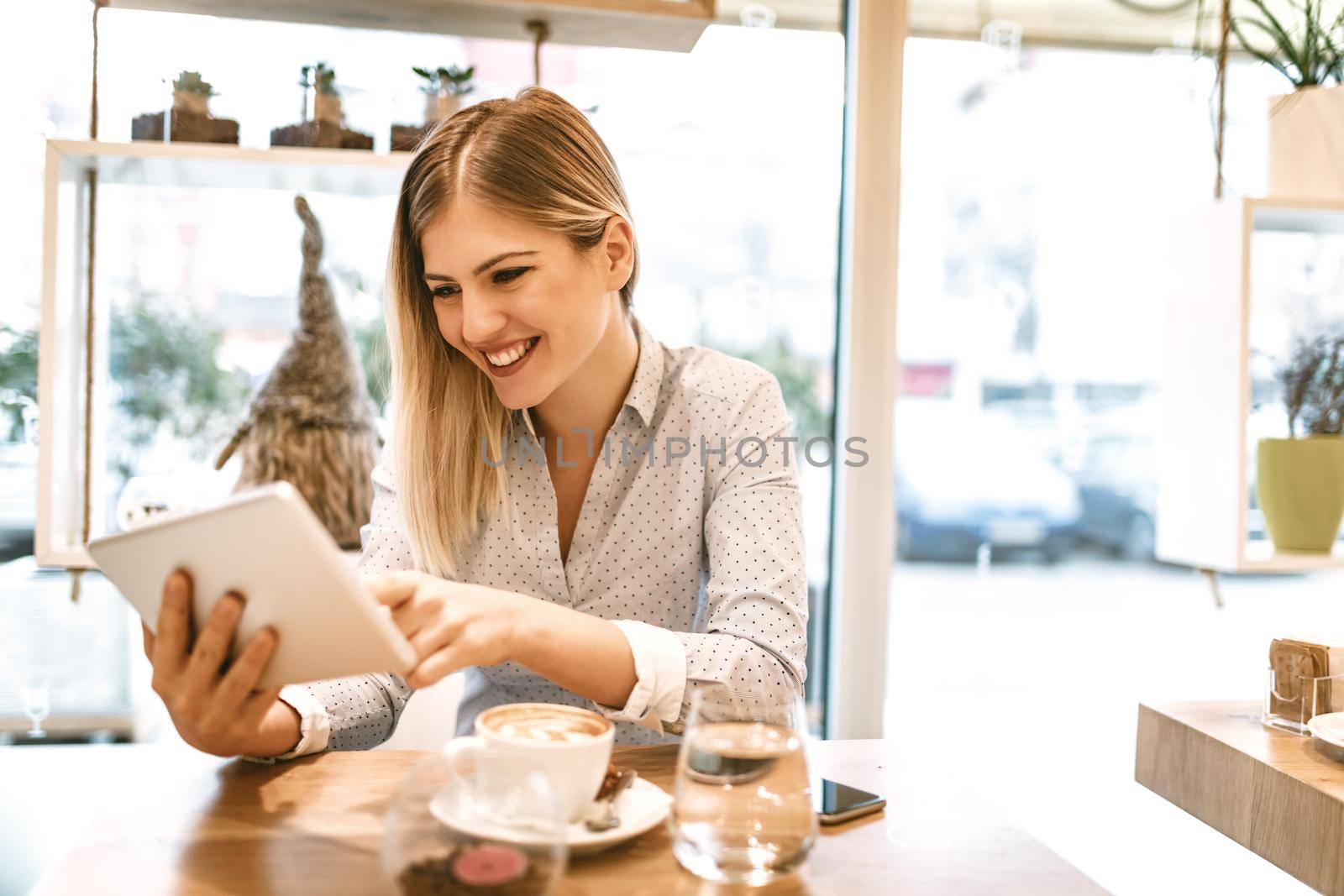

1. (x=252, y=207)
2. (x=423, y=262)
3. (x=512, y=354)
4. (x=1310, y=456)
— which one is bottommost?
(x=1310, y=456)

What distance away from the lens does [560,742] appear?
78 centimetres

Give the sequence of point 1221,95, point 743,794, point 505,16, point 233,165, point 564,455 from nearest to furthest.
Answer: point 743,794
point 564,455
point 233,165
point 505,16
point 1221,95

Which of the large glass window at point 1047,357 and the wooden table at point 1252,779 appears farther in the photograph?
the large glass window at point 1047,357

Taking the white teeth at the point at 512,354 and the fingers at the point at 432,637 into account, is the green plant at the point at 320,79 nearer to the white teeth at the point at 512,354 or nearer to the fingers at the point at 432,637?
the white teeth at the point at 512,354

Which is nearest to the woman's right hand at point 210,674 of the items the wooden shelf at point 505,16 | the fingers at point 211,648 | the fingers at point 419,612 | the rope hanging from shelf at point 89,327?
the fingers at point 211,648

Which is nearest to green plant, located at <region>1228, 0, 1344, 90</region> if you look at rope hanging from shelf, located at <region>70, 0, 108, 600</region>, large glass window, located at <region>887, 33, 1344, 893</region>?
large glass window, located at <region>887, 33, 1344, 893</region>

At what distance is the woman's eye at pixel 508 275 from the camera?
128 cm

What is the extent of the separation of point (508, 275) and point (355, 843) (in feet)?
2.24

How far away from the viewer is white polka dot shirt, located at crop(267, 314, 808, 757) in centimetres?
129

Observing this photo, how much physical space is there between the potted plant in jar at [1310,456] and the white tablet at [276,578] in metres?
1.76

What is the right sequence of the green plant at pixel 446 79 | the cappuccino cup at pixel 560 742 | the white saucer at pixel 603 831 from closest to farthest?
the white saucer at pixel 603 831
the cappuccino cup at pixel 560 742
the green plant at pixel 446 79

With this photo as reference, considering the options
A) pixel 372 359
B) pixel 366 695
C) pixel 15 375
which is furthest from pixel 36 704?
pixel 366 695

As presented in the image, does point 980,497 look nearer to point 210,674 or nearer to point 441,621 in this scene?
point 441,621

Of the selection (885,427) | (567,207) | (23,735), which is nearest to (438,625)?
(567,207)
